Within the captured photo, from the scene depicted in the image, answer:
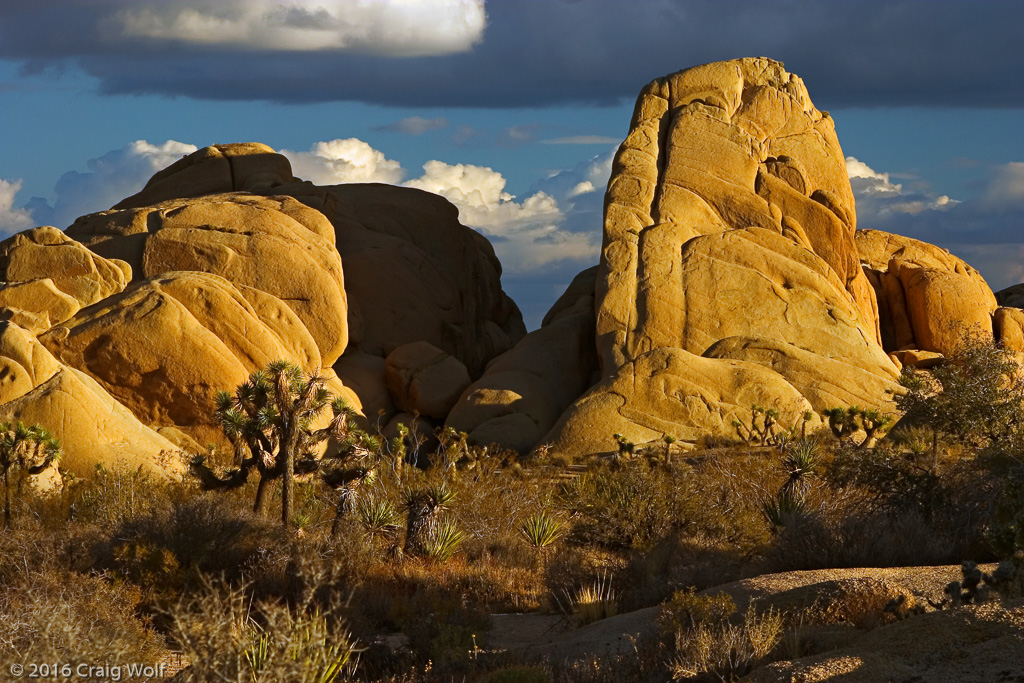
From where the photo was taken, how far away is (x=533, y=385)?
33.3 m

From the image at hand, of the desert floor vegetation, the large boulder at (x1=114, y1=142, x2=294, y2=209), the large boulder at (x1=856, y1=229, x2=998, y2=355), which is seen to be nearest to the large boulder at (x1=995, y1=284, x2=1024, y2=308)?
the large boulder at (x1=856, y1=229, x2=998, y2=355)

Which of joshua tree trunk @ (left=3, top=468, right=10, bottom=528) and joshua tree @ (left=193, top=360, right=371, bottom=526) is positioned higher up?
joshua tree @ (left=193, top=360, right=371, bottom=526)

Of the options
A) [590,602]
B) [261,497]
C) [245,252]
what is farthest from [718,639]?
[245,252]

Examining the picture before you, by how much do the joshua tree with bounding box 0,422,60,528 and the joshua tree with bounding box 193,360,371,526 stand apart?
150 inches

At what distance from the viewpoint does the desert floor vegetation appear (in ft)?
32.0

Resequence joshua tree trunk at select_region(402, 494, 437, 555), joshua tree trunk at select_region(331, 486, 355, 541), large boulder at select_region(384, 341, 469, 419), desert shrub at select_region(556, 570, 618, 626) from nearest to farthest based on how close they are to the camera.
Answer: desert shrub at select_region(556, 570, 618, 626) → joshua tree trunk at select_region(331, 486, 355, 541) → joshua tree trunk at select_region(402, 494, 437, 555) → large boulder at select_region(384, 341, 469, 419)

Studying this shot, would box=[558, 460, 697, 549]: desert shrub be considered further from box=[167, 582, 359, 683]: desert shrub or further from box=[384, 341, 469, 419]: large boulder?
box=[384, 341, 469, 419]: large boulder

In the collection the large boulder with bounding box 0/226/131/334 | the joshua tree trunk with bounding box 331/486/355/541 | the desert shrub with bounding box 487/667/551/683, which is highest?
the large boulder with bounding box 0/226/131/334

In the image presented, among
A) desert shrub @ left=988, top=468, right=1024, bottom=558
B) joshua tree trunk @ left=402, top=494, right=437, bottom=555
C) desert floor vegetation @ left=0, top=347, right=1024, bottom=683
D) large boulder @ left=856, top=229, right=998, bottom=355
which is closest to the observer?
desert floor vegetation @ left=0, top=347, right=1024, bottom=683

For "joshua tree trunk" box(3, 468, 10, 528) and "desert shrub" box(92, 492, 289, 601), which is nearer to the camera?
"desert shrub" box(92, 492, 289, 601)

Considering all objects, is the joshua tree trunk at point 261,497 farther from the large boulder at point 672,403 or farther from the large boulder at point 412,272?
the large boulder at point 412,272

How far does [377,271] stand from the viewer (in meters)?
38.2

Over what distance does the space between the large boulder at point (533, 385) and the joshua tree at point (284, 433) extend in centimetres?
1443

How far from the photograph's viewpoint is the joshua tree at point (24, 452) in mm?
18500
